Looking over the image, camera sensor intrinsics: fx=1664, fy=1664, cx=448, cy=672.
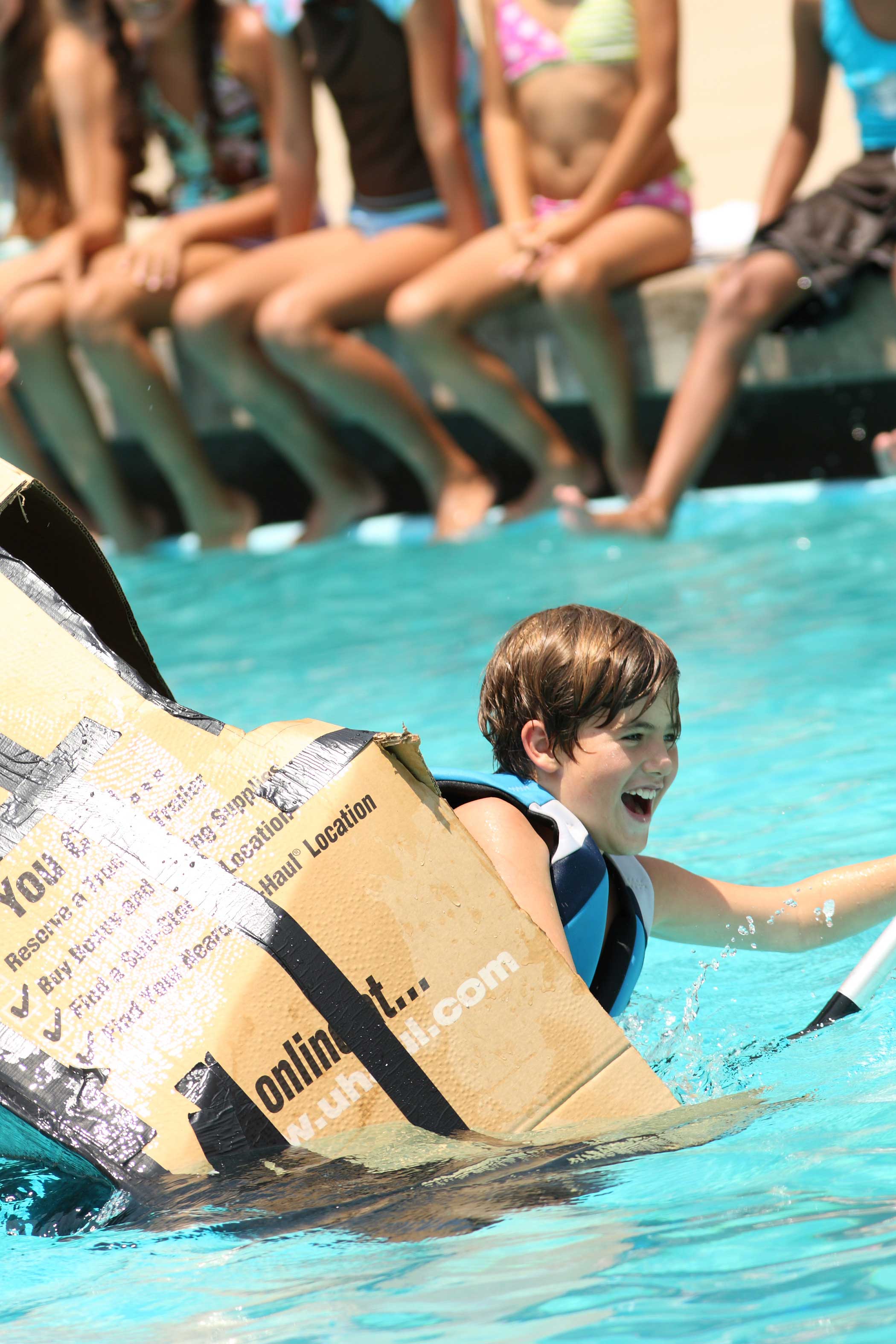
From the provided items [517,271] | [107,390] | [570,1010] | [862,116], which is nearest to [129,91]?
[107,390]

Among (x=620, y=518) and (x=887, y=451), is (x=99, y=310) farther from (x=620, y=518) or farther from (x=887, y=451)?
(x=887, y=451)

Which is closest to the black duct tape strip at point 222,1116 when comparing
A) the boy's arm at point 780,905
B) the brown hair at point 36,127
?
the boy's arm at point 780,905

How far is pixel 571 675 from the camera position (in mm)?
2227

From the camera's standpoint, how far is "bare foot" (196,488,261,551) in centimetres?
647

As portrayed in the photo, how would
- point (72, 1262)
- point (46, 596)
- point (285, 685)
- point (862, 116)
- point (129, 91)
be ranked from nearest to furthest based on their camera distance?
point (72, 1262) < point (46, 596) < point (285, 685) < point (862, 116) < point (129, 91)

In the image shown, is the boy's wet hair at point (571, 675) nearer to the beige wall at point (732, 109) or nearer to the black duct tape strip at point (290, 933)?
the black duct tape strip at point (290, 933)

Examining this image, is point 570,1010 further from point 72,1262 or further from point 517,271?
point 517,271

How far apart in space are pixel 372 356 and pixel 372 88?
38.0 inches

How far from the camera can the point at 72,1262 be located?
189 cm

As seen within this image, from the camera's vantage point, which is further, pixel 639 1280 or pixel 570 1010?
pixel 570 1010

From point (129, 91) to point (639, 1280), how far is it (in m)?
5.71

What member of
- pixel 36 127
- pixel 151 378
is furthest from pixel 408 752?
pixel 36 127

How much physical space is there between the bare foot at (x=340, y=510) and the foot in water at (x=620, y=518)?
119 centimetres

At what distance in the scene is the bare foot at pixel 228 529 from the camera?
255 inches
